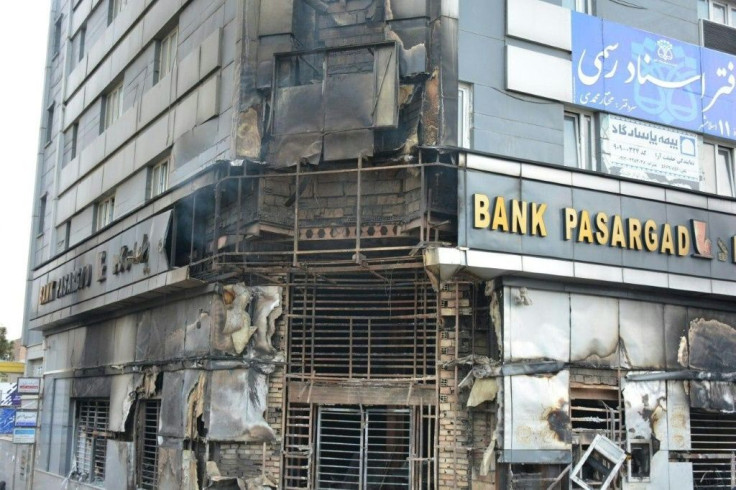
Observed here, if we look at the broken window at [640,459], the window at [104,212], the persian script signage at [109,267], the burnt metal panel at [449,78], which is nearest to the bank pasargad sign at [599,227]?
the burnt metal panel at [449,78]

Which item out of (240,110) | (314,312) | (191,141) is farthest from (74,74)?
(314,312)

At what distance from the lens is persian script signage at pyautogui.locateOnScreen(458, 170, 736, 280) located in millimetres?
10383

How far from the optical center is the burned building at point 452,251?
10547 mm

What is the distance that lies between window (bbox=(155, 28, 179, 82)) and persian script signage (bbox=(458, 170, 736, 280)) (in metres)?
7.84

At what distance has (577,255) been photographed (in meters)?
10.9

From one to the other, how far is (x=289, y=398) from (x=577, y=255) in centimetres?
466

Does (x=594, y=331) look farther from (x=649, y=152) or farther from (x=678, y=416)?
(x=649, y=152)

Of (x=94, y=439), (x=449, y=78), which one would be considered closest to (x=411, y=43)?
(x=449, y=78)

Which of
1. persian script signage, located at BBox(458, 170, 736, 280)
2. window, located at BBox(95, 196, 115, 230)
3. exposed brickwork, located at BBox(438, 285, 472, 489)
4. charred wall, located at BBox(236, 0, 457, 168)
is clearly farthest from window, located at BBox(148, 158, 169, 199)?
exposed brickwork, located at BBox(438, 285, 472, 489)

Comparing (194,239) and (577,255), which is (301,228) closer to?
(194,239)

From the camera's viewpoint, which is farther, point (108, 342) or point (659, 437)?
point (108, 342)

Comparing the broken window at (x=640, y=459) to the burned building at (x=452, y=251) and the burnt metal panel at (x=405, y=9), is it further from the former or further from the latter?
the burnt metal panel at (x=405, y=9)

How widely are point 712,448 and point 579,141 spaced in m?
5.30

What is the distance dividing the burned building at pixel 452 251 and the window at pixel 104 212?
5.70 meters
